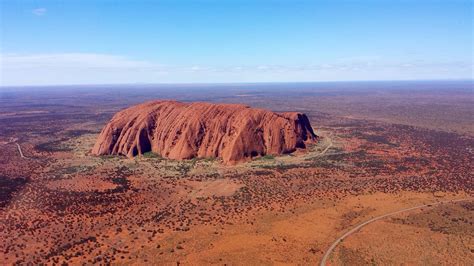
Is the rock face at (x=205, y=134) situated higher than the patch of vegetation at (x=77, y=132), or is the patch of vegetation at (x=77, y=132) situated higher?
the rock face at (x=205, y=134)

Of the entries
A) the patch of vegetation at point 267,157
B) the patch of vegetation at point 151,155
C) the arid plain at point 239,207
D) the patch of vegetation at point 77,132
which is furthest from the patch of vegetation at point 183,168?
the patch of vegetation at point 77,132

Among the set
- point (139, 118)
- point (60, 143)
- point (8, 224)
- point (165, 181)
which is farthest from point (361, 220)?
point (60, 143)

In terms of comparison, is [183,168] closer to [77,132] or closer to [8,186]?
[8,186]

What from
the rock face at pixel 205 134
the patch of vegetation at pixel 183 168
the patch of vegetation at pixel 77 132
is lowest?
the patch of vegetation at pixel 183 168

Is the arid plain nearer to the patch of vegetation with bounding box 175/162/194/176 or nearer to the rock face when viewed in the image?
the patch of vegetation with bounding box 175/162/194/176

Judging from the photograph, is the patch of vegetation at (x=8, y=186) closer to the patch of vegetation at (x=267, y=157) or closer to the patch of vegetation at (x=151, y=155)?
the patch of vegetation at (x=151, y=155)

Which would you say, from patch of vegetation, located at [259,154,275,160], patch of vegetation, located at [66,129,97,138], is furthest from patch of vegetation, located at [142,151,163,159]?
patch of vegetation, located at [66,129,97,138]

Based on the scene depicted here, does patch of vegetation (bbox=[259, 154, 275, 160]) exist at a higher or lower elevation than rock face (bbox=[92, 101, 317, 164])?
lower

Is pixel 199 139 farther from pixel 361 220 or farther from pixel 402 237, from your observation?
pixel 402 237
